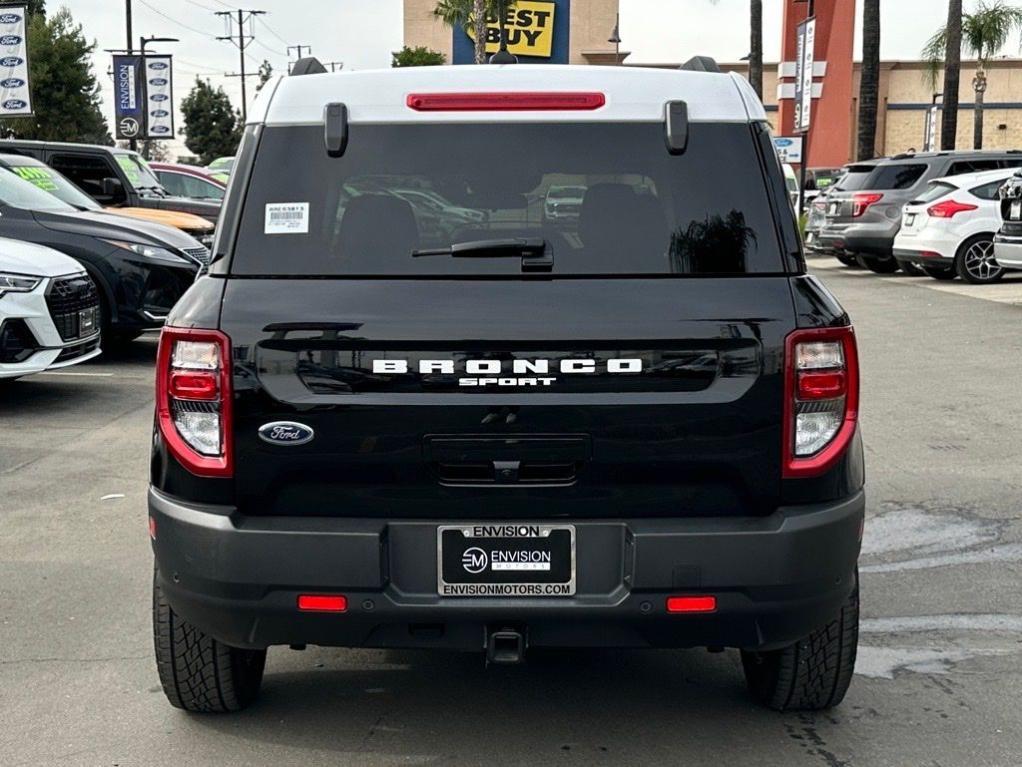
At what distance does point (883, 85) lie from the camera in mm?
68500

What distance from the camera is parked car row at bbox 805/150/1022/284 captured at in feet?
65.3

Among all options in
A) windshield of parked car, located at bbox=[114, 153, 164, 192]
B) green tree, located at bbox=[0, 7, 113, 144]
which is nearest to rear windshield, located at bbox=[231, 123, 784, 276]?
windshield of parked car, located at bbox=[114, 153, 164, 192]

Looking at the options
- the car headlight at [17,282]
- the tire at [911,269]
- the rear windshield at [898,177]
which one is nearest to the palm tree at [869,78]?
the tire at [911,269]

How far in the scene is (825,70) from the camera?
61.5 m

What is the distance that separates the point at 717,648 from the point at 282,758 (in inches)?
48.9

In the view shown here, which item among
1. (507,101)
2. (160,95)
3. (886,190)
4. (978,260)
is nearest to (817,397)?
(507,101)

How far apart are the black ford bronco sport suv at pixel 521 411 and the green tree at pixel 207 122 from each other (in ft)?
344

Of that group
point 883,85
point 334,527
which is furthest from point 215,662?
point 883,85

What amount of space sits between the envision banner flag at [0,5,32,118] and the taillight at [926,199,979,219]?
49.5 feet

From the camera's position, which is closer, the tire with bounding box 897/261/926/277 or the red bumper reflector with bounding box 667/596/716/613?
the red bumper reflector with bounding box 667/596/716/613

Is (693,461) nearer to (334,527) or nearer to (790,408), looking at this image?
(790,408)

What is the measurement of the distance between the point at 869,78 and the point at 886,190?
13259mm

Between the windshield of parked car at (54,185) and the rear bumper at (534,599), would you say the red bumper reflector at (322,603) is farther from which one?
the windshield of parked car at (54,185)

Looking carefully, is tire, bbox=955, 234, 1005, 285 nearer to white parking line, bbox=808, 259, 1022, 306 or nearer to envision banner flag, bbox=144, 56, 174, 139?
white parking line, bbox=808, 259, 1022, 306
